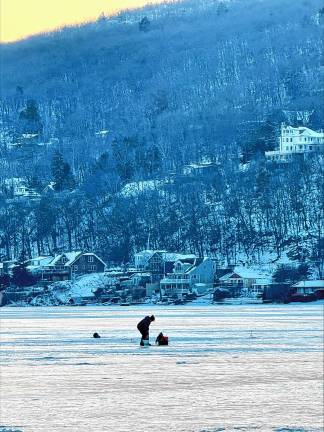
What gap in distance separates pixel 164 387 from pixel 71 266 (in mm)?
167312

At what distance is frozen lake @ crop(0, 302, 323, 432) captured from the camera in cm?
2322

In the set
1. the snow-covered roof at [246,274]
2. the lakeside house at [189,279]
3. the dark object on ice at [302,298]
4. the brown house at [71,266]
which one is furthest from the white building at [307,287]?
the brown house at [71,266]

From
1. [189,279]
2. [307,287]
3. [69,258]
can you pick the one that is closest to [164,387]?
[307,287]

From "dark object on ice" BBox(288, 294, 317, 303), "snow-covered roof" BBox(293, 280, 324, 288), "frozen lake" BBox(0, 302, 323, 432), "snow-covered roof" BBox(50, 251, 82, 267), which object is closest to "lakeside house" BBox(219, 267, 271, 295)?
"snow-covered roof" BBox(293, 280, 324, 288)

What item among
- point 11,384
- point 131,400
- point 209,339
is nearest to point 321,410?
point 131,400

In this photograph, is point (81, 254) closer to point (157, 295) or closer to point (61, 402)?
point (157, 295)

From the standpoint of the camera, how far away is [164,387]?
93.1 ft

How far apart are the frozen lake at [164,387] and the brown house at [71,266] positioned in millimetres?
146041

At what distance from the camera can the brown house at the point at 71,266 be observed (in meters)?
192

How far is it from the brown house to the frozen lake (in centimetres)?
14604

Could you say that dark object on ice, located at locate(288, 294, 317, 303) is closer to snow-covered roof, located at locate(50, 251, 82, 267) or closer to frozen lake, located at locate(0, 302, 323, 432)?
snow-covered roof, located at locate(50, 251, 82, 267)

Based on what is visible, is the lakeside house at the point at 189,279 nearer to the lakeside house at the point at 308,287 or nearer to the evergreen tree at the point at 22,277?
the evergreen tree at the point at 22,277

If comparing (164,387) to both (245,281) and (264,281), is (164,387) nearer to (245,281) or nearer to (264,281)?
(264,281)

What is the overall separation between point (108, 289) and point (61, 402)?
146996 mm
